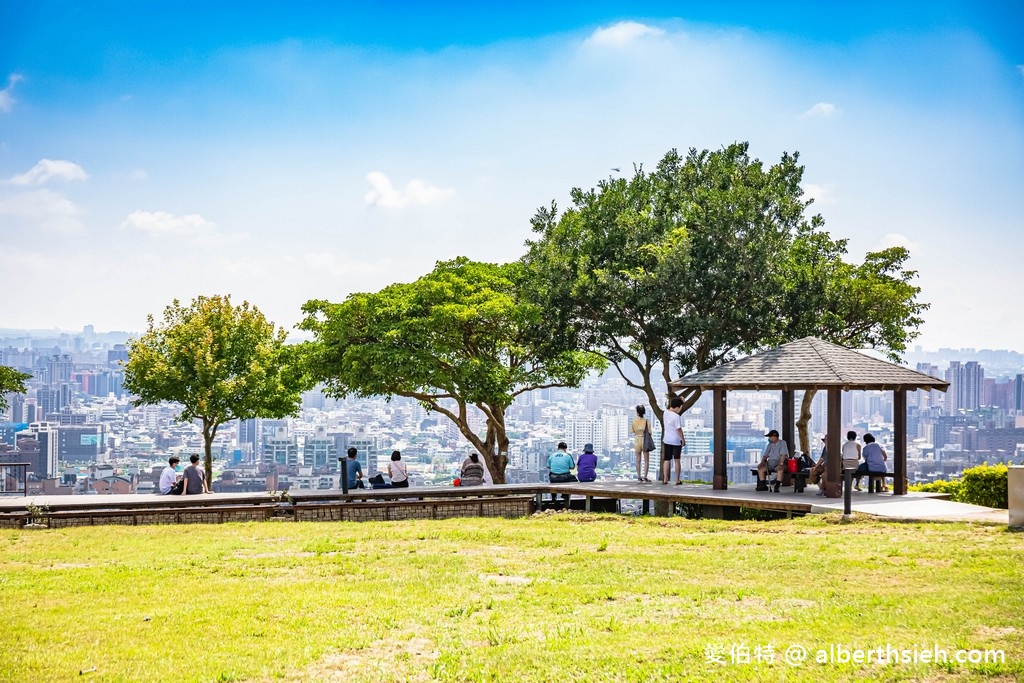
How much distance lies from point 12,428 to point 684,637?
242ft

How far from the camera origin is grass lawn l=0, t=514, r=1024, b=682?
8367 mm

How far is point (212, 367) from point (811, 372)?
17.2 m

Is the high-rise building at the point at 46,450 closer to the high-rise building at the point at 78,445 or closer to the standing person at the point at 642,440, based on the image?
the high-rise building at the point at 78,445

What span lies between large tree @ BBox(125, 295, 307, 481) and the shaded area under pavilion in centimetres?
1310

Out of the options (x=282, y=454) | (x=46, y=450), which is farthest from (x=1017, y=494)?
(x=282, y=454)

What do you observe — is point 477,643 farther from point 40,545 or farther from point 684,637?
point 40,545

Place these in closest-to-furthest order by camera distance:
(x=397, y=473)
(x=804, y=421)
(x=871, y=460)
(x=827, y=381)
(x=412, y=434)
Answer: (x=827, y=381), (x=871, y=460), (x=397, y=473), (x=804, y=421), (x=412, y=434)

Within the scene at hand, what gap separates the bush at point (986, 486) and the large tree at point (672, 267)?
7.40 meters

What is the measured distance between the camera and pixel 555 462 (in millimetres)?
23922

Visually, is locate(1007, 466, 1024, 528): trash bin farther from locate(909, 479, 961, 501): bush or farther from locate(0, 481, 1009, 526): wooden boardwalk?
locate(909, 479, 961, 501): bush

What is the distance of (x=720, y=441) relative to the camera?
2247 cm

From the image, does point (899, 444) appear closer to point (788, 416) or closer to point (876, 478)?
point (876, 478)

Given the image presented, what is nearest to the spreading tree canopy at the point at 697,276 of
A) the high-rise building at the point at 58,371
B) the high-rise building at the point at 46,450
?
the high-rise building at the point at 46,450

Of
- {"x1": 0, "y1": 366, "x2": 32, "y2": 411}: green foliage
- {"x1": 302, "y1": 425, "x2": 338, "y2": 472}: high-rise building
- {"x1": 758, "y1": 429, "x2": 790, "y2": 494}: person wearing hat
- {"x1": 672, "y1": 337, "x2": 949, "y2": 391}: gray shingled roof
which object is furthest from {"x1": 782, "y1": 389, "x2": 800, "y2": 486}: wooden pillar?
{"x1": 302, "y1": 425, "x2": 338, "y2": 472}: high-rise building
